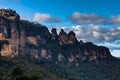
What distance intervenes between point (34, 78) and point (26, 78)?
1291 mm

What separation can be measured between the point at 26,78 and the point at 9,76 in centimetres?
314

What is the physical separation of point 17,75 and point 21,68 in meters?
1.72

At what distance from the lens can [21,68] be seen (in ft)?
174

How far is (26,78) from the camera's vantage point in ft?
168

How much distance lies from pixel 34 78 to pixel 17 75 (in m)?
2.68

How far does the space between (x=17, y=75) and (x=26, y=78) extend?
1528 mm

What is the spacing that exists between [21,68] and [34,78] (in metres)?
2.87

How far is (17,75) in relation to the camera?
2031 inches

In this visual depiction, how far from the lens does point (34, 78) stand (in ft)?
170

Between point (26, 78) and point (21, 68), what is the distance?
7.80 ft
